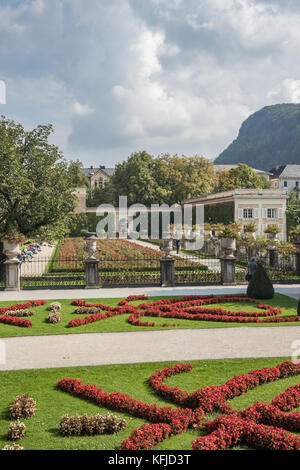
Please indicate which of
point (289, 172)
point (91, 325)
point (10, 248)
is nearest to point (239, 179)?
point (289, 172)

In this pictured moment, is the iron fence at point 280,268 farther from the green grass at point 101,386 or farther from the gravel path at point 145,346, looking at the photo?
the green grass at point 101,386

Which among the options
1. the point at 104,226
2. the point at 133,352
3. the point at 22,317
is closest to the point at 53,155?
the point at 22,317

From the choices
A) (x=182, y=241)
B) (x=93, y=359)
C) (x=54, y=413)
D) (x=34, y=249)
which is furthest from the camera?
(x=182, y=241)

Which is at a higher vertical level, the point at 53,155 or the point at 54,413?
the point at 53,155

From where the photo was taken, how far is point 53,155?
19.9 m

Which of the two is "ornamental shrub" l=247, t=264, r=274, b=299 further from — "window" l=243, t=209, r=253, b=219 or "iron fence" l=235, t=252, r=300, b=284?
"window" l=243, t=209, r=253, b=219

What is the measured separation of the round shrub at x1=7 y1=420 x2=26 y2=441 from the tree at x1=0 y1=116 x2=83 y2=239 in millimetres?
13320

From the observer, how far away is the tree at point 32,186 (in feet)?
59.2

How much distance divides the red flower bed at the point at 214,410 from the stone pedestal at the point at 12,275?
439 inches

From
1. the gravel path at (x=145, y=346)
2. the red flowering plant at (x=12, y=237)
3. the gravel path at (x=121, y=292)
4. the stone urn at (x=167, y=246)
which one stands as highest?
the red flowering plant at (x=12, y=237)

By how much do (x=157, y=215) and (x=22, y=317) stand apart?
4429 cm

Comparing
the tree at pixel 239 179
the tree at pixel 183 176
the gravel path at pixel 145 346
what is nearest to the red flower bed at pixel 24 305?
the gravel path at pixel 145 346

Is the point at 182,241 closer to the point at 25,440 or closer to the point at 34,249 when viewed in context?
the point at 34,249

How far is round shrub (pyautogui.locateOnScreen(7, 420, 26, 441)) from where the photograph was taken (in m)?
5.59
